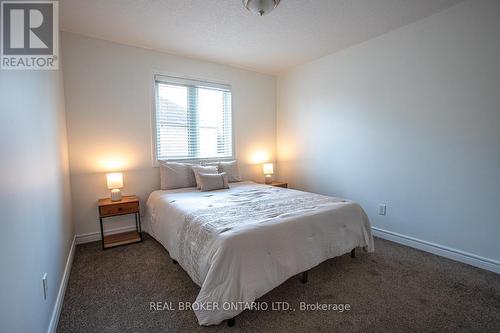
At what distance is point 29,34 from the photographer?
1.79 meters

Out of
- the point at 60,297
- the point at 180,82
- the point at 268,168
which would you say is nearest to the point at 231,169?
the point at 268,168

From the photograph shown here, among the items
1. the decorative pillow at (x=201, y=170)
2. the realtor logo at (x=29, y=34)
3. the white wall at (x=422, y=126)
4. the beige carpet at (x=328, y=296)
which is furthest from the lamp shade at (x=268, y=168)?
the realtor logo at (x=29, y=34)

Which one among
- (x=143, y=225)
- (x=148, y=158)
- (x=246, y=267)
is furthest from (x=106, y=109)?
(x=246, y=267)

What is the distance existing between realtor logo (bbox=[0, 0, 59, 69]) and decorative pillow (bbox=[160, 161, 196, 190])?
5.23 ft

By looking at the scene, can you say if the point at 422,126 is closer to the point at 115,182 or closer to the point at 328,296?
the point at 328,296

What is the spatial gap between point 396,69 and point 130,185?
3631mm

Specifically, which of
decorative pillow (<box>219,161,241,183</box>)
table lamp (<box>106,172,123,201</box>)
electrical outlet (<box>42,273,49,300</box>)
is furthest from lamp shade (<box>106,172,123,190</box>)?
electrical outlet (<box>42,273,49,300</box>)

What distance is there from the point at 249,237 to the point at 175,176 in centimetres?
200

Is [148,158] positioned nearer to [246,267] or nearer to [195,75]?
[195,75]

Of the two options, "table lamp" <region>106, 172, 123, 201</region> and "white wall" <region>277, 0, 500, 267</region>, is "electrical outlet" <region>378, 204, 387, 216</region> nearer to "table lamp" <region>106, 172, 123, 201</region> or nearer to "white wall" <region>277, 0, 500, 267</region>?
"white wall" <region>277, 0, 500, 267</region>

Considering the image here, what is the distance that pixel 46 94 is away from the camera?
1.92m

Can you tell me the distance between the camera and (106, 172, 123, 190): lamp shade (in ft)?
9.66

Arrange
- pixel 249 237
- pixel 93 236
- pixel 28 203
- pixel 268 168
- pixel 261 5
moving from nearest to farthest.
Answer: pixel 28 203, pixel 249 237, pixel 261 5, pixel 93 236, pixel 268 168

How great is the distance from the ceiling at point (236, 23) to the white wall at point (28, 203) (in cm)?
97
